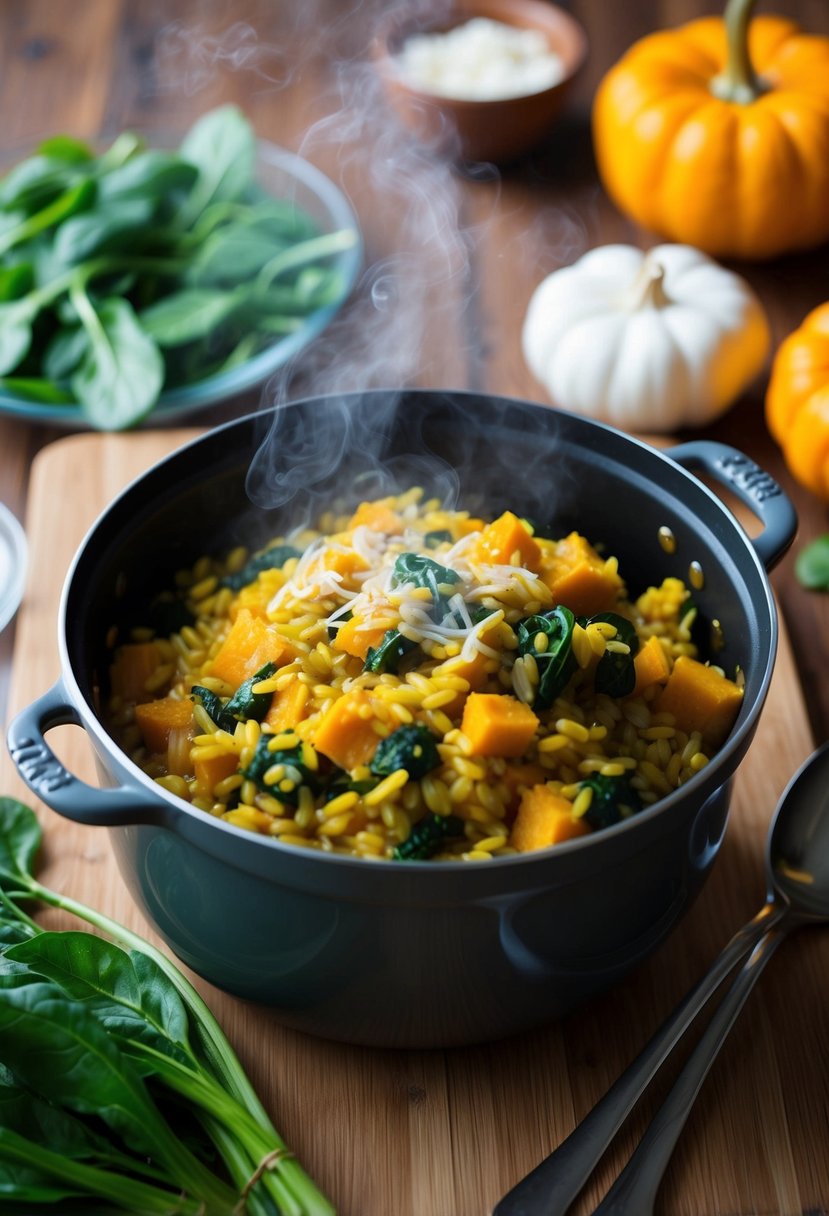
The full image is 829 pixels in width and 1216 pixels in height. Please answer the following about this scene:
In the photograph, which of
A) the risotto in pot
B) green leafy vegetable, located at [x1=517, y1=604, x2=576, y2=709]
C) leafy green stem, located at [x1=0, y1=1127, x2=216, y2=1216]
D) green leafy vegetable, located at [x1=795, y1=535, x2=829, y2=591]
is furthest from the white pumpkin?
leafy green stem, located at [x1=0, y1=1127, x2=216, y2=1216]

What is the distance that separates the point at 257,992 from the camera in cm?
229

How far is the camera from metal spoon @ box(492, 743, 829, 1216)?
2143 millimetres

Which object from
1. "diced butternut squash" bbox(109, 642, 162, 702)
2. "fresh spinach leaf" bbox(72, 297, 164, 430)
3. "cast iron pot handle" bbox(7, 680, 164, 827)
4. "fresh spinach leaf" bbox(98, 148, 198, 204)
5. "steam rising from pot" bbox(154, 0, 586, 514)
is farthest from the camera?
"fresh spinach leaf" bbox(98, 148, 198, 204)

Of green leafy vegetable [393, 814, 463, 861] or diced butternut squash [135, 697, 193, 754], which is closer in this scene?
green leafy vegetable [393, 814, 463, 861]

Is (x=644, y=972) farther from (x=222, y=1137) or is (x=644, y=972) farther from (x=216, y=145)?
(x=216, y=145)

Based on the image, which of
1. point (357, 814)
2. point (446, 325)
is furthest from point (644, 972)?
point (446, 325)

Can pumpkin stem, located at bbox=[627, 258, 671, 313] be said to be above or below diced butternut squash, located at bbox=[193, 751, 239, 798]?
below

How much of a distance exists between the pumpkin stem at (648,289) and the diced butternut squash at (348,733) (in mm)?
2061

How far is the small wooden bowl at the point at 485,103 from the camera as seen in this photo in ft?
14.8

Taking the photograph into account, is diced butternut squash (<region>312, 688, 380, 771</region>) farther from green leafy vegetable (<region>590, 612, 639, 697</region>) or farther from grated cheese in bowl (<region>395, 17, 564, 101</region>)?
grated cheese in bowl (<region>395, 17, 564, 101</region>)

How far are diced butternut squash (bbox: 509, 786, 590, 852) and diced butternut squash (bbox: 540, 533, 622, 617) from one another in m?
0.52

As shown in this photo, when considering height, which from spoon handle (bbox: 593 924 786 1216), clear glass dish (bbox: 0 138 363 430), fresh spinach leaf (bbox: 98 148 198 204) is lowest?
spoon handle (bbox: 593 924 786 1216)

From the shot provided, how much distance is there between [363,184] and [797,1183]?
3.89m

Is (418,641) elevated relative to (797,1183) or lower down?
elevated
